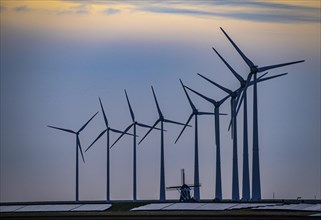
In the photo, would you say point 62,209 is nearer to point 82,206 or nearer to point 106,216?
point 82,206

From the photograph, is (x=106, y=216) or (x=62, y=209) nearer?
(x=106, y=216)

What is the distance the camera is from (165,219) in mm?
165750

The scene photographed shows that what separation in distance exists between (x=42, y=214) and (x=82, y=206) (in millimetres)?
15976

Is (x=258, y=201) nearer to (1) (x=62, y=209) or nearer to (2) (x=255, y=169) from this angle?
(2) (x=255, y=169)

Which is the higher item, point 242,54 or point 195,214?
point 242,54

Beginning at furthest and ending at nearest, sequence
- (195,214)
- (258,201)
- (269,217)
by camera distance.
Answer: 1. (258,201)
2. (195,214)
3. (269,217)

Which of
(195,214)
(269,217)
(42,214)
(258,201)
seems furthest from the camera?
(258,201)

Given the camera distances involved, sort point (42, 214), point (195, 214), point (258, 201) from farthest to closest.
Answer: point (258, 201)
point (42, 214)
point (195, 214)

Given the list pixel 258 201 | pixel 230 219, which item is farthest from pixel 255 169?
pixel 230 219

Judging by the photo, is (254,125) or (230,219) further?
(254,125)

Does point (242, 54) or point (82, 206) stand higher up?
point (242, 54)

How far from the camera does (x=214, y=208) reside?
598ft

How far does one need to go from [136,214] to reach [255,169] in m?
22.7

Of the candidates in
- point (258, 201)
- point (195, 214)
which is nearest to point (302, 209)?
point (195, 214)
